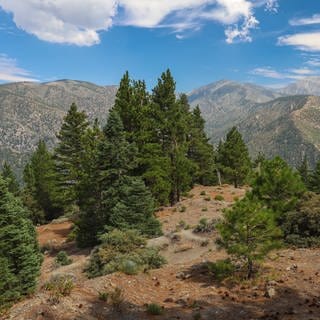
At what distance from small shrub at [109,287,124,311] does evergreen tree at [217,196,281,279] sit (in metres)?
5.32

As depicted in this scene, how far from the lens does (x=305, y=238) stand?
2189 centimetres

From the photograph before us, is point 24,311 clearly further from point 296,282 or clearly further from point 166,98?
point 166,98

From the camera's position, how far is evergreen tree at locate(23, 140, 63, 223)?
6175 centimetres

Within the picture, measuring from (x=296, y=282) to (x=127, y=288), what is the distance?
752cm

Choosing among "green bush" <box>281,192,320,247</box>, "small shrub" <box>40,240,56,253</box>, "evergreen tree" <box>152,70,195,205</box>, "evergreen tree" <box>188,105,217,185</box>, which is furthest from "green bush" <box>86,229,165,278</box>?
"evergreen tree" <box>188,105,217,185</box>

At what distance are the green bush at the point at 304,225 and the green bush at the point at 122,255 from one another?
26.2ft

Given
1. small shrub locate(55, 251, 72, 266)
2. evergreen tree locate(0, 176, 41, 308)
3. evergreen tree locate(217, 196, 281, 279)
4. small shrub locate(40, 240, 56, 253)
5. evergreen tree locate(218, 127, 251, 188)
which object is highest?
evergreen tree locate(218, 127, 251, 188)

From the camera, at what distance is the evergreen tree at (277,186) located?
23016 mm

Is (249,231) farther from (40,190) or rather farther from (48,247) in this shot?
(40,190)

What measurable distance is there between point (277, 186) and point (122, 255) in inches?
410

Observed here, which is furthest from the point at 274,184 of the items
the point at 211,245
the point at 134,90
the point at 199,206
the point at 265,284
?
the point at 134,90

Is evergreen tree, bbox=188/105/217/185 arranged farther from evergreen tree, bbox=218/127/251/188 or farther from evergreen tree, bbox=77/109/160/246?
evergreen tree, bbox=77/109/160/246

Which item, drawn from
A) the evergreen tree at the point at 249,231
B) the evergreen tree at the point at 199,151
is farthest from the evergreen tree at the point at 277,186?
the evergreen tree at the point at 199,151

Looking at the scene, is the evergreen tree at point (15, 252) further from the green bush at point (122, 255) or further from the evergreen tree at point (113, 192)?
the evergreen tree at point (113, 192)
